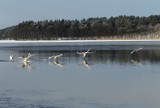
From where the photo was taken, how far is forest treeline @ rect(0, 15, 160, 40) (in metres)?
143

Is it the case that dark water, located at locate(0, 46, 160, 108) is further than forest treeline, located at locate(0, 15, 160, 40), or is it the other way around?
forest treeline, located at locate(0, 15, 160, 40)

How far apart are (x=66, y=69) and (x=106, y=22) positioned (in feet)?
383

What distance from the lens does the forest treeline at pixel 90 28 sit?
14275 centimetres

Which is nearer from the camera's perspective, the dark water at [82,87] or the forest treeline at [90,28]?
the dark water at [82,87]

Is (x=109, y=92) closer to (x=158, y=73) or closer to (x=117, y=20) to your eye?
(x=158, y=73)

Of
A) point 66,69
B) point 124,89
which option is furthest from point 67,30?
point 124,89

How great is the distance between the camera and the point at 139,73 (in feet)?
95.1

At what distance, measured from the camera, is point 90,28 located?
478 feet

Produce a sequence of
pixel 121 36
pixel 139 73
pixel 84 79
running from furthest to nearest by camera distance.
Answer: pixel 121 36, pixel 139 73, pixel 84 79

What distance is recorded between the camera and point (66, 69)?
3275cm

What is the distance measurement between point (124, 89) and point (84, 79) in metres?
4.41

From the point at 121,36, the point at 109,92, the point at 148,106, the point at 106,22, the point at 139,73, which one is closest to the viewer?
the point at 148,106

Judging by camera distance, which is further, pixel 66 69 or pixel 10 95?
pixel 66 69

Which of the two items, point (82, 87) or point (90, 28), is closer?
point (82, 87)
